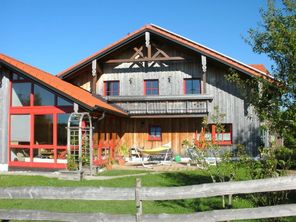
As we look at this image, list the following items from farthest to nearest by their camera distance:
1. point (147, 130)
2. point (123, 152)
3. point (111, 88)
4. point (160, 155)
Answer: point (111, 88)
point (147, 130)
point (123, 152)
point (160, 155)

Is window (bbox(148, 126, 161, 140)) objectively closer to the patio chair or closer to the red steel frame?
the patio chair

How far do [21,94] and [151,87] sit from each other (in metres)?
7.25

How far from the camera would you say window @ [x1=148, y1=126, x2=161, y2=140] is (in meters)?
19.5

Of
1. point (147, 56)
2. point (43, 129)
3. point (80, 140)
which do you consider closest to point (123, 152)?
point (43, 129)

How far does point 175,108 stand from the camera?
18172 mm

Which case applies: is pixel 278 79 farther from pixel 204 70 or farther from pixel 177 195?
pixel 204 70

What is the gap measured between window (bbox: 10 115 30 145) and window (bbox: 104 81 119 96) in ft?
19.5

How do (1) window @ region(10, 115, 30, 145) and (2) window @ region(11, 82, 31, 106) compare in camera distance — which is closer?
(1) window @ region(10, 115, 30, 145)

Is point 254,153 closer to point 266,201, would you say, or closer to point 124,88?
point 124,88

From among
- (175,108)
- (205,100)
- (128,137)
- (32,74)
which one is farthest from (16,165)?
(205,100)

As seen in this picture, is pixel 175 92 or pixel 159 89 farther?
pixel 159 89

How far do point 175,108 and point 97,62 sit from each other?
5.21 m

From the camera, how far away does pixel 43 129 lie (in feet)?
49.3

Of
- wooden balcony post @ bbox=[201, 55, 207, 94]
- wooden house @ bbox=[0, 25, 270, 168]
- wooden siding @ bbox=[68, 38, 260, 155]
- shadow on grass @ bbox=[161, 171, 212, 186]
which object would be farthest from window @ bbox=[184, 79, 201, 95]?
shadow on grass @ bbox=[161, 171, 212, 186]
